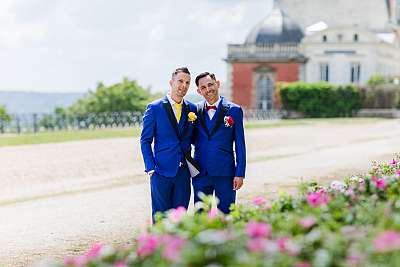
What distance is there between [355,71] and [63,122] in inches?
1295

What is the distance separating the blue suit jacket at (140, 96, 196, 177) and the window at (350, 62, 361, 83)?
63.6 m

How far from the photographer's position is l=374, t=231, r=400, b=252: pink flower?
3607 millimetres

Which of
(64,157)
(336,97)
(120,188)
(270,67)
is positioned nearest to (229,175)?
(120,188)

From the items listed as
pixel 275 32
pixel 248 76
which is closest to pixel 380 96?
pixel 248 76

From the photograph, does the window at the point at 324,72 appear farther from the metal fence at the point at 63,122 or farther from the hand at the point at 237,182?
the hand at the point at 237,182

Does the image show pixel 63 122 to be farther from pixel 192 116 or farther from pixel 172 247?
pixel 172 247

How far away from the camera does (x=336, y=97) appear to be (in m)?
60.4

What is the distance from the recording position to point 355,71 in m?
70.2

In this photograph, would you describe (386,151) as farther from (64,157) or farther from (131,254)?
(131,254)

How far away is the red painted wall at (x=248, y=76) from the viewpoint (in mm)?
70375

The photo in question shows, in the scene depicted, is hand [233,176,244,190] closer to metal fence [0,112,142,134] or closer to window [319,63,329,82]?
metal fence [0,112,142,134]

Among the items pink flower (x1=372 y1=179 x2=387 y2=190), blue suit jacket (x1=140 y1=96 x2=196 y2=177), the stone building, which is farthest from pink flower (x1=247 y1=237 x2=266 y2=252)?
the stone building

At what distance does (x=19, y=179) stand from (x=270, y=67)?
5390 centimetres

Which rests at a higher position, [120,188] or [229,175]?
[229,175]
